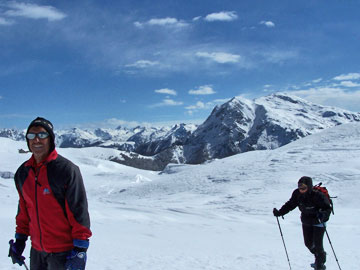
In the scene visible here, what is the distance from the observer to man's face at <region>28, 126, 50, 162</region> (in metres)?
3.65

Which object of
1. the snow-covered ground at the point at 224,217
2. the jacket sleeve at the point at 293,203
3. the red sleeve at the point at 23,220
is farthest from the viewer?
the snow-covered ground at the point at 224,217

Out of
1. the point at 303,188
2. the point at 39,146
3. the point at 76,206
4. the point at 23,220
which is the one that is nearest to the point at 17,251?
the point at 23,220

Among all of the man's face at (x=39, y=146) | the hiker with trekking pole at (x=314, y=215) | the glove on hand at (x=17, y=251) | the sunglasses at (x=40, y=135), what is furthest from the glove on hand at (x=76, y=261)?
the hiker with trekking pole at (x=314, y=215)

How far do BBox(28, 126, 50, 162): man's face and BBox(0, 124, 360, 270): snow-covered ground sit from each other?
432cm

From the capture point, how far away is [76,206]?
3518mm

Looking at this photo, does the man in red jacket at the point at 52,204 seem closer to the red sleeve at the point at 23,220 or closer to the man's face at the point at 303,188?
the red sleeve at the point at 23,220

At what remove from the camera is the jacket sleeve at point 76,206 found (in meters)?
3.48

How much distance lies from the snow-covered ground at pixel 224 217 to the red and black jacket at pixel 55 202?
396 centimetres

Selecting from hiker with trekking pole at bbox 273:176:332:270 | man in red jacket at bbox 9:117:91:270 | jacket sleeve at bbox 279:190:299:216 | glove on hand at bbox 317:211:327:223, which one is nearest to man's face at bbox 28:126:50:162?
man in red jacket at bbox 9:117:91:270

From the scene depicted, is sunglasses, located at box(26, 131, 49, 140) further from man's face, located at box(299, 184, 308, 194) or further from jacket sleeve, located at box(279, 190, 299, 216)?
jacket sleeve, located at box(279, 190, 299, 216)

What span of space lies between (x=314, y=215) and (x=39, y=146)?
17.8 feet

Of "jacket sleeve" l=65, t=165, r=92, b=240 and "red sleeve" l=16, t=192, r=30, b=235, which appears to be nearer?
"jacket sleeve" l=65, t=165, r=92, b=240

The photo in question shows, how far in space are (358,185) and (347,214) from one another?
22.2 feet

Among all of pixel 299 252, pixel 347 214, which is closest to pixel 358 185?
pixel 347 214
